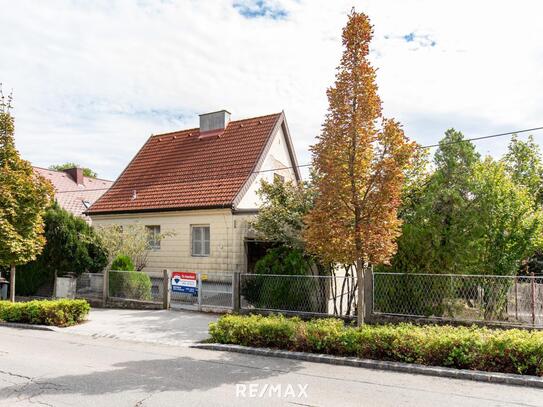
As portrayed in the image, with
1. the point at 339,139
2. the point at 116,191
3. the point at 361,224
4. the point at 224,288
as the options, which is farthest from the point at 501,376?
the point at 116,191

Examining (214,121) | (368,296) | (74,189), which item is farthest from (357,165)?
(74,189)

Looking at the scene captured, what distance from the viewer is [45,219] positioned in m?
17.5

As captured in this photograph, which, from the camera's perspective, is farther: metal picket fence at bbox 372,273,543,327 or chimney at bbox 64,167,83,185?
chimney at bbox 64,167,83,185

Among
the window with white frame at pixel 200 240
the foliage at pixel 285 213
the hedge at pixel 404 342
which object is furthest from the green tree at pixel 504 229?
the window with white frame at pixel 200 240

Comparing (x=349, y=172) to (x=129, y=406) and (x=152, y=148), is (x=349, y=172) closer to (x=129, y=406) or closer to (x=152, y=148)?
(x=129, y=406)

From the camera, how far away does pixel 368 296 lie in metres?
12.1

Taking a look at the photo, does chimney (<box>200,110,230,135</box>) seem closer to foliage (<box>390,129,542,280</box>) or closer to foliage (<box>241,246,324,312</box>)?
foliage (<box>241,246,324,312</box>)

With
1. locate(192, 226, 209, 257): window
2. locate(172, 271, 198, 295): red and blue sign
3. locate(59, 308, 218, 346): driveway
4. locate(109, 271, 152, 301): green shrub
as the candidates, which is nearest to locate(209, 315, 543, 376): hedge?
locate(59, 308, 218, 346): driveway

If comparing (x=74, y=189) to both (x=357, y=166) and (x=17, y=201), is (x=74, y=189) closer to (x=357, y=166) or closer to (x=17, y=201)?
(x=17, y=201)

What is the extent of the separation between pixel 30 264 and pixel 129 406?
47.8ft

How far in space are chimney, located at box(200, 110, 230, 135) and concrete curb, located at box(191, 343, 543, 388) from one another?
594 inches

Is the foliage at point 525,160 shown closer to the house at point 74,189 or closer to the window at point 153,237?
the window at point 153,237

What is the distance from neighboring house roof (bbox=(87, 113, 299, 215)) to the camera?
759 inches

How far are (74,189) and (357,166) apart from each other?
30036 millimetres
